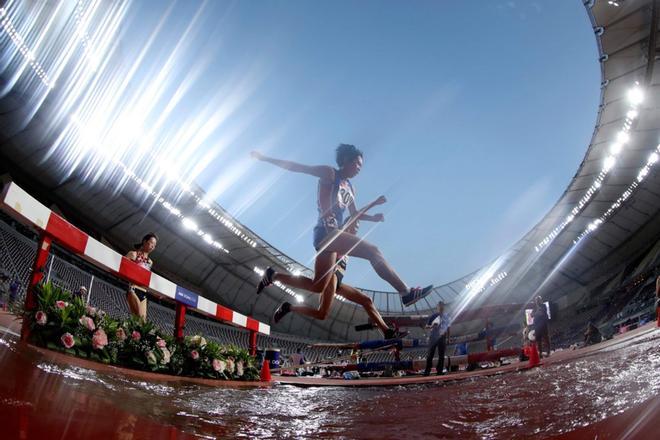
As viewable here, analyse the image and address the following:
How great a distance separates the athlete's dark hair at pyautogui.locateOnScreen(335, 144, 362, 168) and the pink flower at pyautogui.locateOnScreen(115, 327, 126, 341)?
266 cm

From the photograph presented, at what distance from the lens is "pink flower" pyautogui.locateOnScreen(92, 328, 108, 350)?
294cm

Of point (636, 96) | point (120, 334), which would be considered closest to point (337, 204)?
point (120, 334)

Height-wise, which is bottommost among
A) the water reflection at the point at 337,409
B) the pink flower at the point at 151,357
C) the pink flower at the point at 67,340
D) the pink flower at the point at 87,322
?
the water reflection at the point at 337,409

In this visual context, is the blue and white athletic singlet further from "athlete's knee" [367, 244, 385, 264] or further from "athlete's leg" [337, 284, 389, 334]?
"athlete's leg" [337, 284, 389, 334]

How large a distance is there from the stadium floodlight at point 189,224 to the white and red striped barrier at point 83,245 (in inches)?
849

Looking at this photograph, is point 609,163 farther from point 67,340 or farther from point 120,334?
point 67,340

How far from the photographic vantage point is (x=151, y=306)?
21.6 metres

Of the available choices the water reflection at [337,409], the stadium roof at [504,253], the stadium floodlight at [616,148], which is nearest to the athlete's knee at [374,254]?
the water reflection at [337,409]

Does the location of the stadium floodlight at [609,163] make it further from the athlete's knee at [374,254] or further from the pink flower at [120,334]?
the pink flower at [120,334]

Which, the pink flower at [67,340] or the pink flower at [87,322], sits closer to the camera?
the pink flower at [67,340]

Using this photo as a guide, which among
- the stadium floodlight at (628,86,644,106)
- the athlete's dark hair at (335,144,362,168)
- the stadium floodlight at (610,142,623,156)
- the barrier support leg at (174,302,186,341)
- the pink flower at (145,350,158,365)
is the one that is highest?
the stadium floodlight at (628,86,644,106)

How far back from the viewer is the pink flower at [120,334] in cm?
326

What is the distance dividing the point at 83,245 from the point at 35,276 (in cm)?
50

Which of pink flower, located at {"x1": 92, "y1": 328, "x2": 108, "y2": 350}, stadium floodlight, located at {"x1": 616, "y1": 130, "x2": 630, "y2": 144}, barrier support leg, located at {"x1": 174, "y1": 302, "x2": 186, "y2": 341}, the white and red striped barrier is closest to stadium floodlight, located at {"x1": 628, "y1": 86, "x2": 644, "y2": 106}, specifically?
stadium floodlight, located at {"x1": 616, "y1": 130, "x2": 630, "y2": 144}
